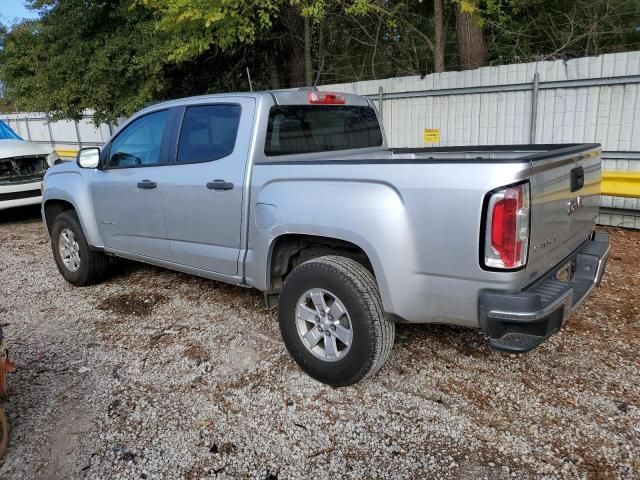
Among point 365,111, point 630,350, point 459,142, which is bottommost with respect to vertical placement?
point 630,350

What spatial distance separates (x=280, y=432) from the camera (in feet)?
9.46

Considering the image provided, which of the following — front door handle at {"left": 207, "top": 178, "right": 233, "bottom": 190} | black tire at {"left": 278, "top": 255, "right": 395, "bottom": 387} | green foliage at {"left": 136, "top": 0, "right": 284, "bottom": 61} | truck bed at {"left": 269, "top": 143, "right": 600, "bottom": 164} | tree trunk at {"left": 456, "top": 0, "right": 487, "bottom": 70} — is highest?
green foliage at {"left": 136, "top": 0, "right": 284, "bottom": 61}

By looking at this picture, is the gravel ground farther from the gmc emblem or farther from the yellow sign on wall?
the yellow sign on wall

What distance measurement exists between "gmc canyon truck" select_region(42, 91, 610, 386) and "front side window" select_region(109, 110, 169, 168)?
0.05 ft

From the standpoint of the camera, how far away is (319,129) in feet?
13.3

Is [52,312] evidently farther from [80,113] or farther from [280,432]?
[80,113]

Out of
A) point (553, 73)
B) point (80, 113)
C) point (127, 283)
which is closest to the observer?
point (127, 283)

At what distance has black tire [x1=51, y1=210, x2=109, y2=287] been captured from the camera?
17.2ft

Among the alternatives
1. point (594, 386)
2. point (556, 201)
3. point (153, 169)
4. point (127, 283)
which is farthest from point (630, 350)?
point (127, 283)

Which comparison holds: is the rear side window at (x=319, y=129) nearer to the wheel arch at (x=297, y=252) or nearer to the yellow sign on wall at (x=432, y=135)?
the wheel arch at (x=297, y=252)

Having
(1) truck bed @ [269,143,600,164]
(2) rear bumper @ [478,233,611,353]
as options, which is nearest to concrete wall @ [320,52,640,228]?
(1) truck bed @ [269,143,600,164]

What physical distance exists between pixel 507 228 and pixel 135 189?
10.6ft

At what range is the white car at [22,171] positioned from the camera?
8.62m

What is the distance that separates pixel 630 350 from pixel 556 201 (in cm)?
157
